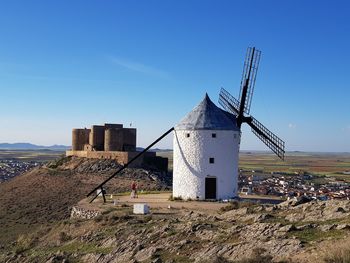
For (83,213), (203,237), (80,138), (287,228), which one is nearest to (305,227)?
(287,228)

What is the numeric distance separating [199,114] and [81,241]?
11.0 metres

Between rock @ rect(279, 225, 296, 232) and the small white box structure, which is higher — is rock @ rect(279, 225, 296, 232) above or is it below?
above

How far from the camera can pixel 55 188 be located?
3547 centimetres

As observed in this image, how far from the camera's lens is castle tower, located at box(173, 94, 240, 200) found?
25844 mm

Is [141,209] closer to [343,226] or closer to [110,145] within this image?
[343,226]

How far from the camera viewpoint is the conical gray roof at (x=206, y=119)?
85.7 ft

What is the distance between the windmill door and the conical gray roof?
106 inches

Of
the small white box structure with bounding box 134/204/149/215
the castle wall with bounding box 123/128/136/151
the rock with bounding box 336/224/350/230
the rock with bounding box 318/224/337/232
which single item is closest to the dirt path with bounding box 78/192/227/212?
the small white box structure with bounding box 134/204/149/215

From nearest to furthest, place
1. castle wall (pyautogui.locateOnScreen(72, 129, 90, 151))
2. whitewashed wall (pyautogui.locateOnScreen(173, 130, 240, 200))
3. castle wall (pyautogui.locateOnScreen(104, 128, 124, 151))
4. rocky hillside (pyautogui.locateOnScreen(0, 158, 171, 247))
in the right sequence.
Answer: whitewashed wall (pyautogui.locateOnScreen(173, 130, 240, 200)) < rocky hillside (pyautogui.locateOnScreen(0, 158, 171, 247)) < castle wall (pyautogui.locateOnScreen(104, 128, 124, 151)) < castle wall (pyautogui.locateOnScreen(72, 129, 90, 151))

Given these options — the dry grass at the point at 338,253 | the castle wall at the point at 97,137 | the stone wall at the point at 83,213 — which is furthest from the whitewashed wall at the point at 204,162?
the castle wall at the point at 97,137

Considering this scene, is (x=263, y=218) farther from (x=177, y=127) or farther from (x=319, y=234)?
(x=177, y=127)

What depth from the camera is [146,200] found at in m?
27.0

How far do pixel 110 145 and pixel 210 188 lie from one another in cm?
1736

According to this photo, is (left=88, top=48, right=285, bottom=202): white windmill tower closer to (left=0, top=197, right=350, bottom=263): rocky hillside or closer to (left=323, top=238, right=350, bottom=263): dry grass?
(left=0, top=197, right=350, bottom=263): rocky hillside
